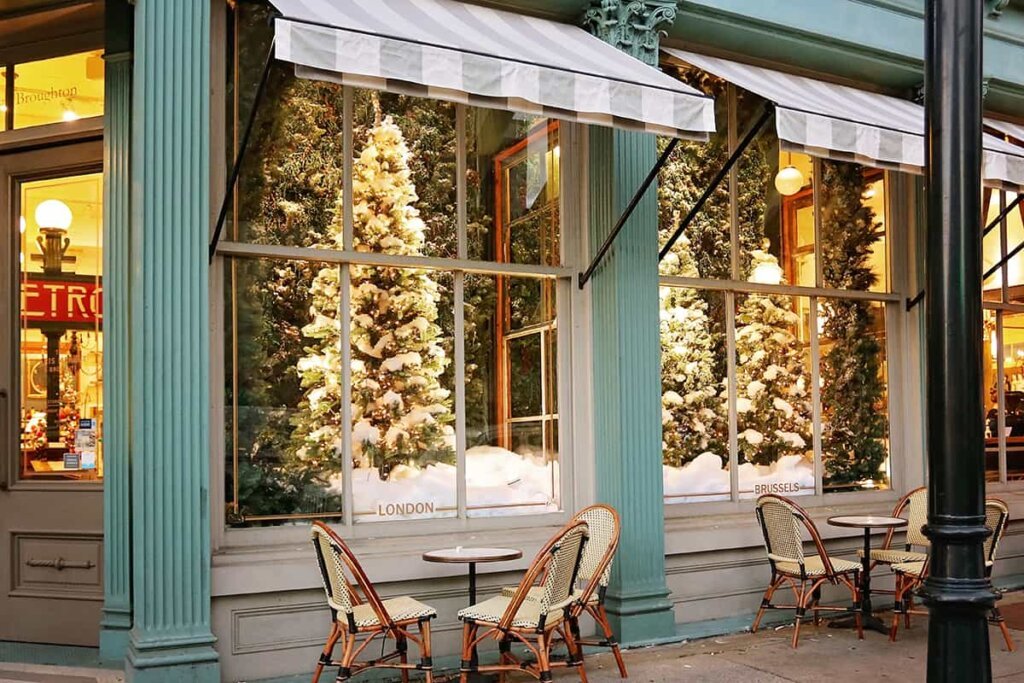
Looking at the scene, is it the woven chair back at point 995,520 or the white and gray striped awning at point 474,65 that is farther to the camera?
the woven chair back at point 995,520

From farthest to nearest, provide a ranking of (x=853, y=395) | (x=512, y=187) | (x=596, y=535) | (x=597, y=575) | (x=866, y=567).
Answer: (x=853, y=395) → (x=866, y=567) → (x=512, y=187) → (x=596, y=535) → (x=597, y=575)

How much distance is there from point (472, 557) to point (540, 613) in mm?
581

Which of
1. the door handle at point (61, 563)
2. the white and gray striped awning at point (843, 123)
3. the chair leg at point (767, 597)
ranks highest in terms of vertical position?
the white and gray striped awning at point (843, 123)

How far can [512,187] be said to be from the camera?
7840 millimetres

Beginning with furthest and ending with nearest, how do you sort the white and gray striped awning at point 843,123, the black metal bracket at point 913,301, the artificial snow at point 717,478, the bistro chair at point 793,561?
1. the black metal bracket at point 913,301
2. the artificial snow at point 717,478
3. the bistro chair at point 793,561
4. the white and gray striped awning at point 843,123

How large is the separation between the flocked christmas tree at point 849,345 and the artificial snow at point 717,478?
396 mm

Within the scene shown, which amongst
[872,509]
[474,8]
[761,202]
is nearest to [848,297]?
[761,202]

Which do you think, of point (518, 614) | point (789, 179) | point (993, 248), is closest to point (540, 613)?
point (518, 614)

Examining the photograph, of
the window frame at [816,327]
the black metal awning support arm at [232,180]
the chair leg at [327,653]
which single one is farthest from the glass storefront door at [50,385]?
the window frame at [816,327]

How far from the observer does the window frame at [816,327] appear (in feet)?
28.7

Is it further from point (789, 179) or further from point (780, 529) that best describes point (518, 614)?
point (789, 179)

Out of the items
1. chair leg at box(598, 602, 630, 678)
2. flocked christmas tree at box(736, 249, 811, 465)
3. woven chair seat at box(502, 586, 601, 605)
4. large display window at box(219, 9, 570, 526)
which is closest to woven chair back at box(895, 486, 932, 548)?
flocked christmas tree at box(736, 249, 811, 465)

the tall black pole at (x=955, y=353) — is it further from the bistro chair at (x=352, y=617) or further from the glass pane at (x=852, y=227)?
the glass pane at (x=852, y=227)

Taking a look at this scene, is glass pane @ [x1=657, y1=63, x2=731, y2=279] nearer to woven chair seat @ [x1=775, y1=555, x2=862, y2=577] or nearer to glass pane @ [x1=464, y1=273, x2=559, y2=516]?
glass pane @ [x1=464, y1=273, x2=559, y2=516]
